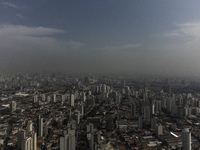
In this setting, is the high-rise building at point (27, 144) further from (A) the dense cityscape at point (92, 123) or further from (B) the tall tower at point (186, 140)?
(B) the tall tower at point (186, 140)

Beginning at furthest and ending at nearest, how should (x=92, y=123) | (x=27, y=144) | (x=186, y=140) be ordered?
(x=92, y=123) < (x=186, y=140) < (x=27, y=144)

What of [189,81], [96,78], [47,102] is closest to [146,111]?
[47,102]

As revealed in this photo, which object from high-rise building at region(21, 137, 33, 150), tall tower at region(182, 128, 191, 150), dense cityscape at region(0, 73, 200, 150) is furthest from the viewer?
dense cityscape at region(0, 73, 200, 150)

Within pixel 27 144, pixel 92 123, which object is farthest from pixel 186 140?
pixel 27 144

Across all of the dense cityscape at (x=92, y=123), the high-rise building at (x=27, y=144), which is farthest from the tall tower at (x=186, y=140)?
the high-rise building at (x=27, y=144)

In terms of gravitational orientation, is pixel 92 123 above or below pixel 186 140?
below

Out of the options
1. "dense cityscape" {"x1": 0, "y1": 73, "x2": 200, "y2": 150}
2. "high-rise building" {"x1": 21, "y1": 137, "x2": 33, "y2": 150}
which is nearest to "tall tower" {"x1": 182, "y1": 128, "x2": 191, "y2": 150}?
"dense cityscape" {"x1": 0, "y1": 73, "x2": 200, "y2": 150}

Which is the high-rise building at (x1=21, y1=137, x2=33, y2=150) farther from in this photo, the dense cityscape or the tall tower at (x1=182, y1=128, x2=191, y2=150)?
the tall tower at (x1=182, y1=128, x2=191, y2=150)

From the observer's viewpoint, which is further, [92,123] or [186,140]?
[92,123]

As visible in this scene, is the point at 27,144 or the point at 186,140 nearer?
the point at 27,144

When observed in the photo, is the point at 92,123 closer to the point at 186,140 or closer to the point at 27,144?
the point at 27,144

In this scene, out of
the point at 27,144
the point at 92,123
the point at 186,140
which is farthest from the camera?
the point at 92,123

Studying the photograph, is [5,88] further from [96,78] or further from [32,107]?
[96,78]
